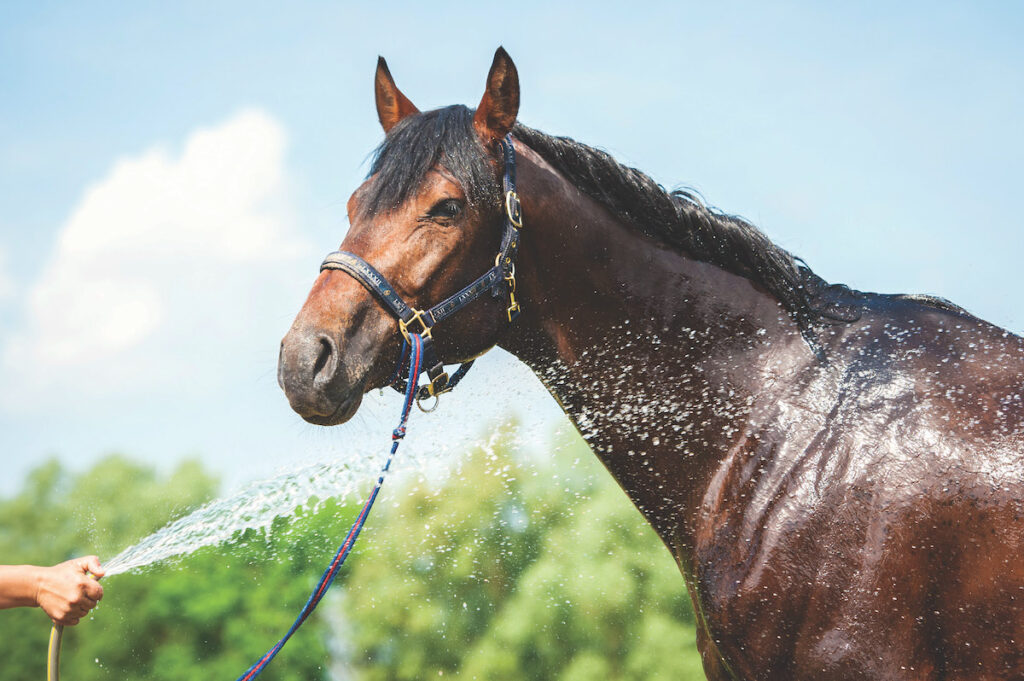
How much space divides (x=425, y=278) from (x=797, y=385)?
149 cm

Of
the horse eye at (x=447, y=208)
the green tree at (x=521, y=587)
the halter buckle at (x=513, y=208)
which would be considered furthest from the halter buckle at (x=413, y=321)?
the green tree at (x=521, y=587)

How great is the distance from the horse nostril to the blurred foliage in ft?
35.5

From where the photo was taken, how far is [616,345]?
3.27 metres

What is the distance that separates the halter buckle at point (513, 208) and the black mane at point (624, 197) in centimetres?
5

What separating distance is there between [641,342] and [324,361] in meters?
1.25

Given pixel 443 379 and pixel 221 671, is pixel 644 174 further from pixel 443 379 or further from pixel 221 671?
pixel 221 671

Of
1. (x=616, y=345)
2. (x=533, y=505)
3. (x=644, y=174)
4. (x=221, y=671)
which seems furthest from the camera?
(x=221, y=671)

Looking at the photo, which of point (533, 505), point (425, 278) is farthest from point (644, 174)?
point (533, 505)

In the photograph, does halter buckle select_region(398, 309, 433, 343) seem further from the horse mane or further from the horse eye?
the horse mane

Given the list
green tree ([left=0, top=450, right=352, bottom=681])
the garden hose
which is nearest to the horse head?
the garden hose

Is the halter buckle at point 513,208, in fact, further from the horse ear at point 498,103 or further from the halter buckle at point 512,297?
the horse ear at point 498,103

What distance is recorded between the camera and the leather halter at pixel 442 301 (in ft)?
9.90

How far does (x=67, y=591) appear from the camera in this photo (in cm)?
288

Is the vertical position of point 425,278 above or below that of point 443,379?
above
